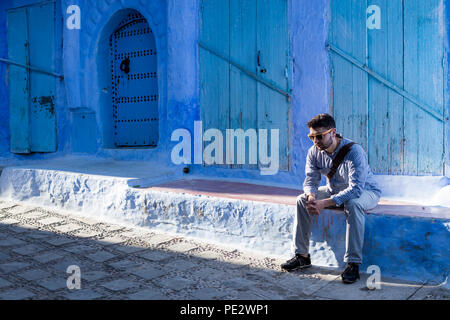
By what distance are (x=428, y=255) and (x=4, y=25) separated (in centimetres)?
880

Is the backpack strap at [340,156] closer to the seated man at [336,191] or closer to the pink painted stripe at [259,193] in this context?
the seated man at [336,191]

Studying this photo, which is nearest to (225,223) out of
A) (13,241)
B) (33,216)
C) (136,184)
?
(136,184)

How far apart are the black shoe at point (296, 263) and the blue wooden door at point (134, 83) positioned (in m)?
3.96

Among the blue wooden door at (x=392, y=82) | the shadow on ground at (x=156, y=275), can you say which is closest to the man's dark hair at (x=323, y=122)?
the shadow on ground at (x=156, y=275)

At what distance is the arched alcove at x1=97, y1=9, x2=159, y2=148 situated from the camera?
6926 millimetres

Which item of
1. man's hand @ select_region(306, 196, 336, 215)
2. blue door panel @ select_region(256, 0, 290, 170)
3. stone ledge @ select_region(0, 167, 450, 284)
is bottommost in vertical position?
stone ledge @ select_region(0, 167, 450, 284)

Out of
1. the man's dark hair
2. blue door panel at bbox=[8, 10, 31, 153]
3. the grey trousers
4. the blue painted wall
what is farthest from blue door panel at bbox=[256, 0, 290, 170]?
blue door panel at bbox=[8, 10, 31, 153]

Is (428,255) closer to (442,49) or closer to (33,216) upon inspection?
(442,49)

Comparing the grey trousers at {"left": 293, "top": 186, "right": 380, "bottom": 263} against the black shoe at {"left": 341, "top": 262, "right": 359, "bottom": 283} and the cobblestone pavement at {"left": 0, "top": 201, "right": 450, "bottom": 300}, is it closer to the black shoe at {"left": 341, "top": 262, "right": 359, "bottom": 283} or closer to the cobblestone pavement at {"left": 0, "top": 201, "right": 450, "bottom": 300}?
the black shoe at {"left": 341, "top": 262, "right": 359, "bottom": 283}

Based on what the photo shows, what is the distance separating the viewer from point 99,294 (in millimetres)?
2936

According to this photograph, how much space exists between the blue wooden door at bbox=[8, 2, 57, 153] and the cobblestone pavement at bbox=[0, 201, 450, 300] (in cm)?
355

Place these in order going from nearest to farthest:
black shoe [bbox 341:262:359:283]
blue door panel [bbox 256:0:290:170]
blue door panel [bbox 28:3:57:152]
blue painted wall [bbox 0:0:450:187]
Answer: black shoe [bbox 341:262:359:283] → blue painted wall [bbox 0:0:450:187] → blue door panel [bbox 256:0:290:170] → blue door panel [bbox 28:3:57:152]

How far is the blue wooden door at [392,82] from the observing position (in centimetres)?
436

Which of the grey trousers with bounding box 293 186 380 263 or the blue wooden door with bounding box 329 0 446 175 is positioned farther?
the blue wooden door with bounding box 329 0 446 175
